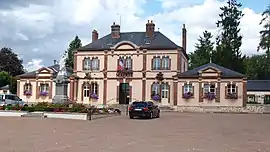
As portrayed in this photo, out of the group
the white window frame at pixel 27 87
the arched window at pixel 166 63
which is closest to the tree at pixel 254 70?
the arched window at pixel 166 63

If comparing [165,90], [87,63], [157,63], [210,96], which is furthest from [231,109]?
[87,63]

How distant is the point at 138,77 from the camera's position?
48469mm

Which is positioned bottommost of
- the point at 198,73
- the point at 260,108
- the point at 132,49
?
the point at 260,108

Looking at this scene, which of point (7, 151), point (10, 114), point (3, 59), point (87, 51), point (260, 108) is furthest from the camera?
point (3, 59)

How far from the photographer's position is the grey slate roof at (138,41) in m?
48.2

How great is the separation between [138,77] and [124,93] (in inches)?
110

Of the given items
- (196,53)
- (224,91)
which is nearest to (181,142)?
(224,91)

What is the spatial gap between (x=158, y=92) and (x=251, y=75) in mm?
32926

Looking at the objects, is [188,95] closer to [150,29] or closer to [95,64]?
[150,29]

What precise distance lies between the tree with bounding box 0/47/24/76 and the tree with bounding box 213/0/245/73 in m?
34.0

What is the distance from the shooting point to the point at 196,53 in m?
79.4

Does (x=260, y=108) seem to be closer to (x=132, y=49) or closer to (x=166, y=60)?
(x=166, y=60)

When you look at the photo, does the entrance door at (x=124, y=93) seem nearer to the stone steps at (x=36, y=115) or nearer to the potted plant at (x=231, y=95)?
the potted plant at (x=231, y=95)

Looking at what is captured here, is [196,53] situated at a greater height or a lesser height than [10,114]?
greater
